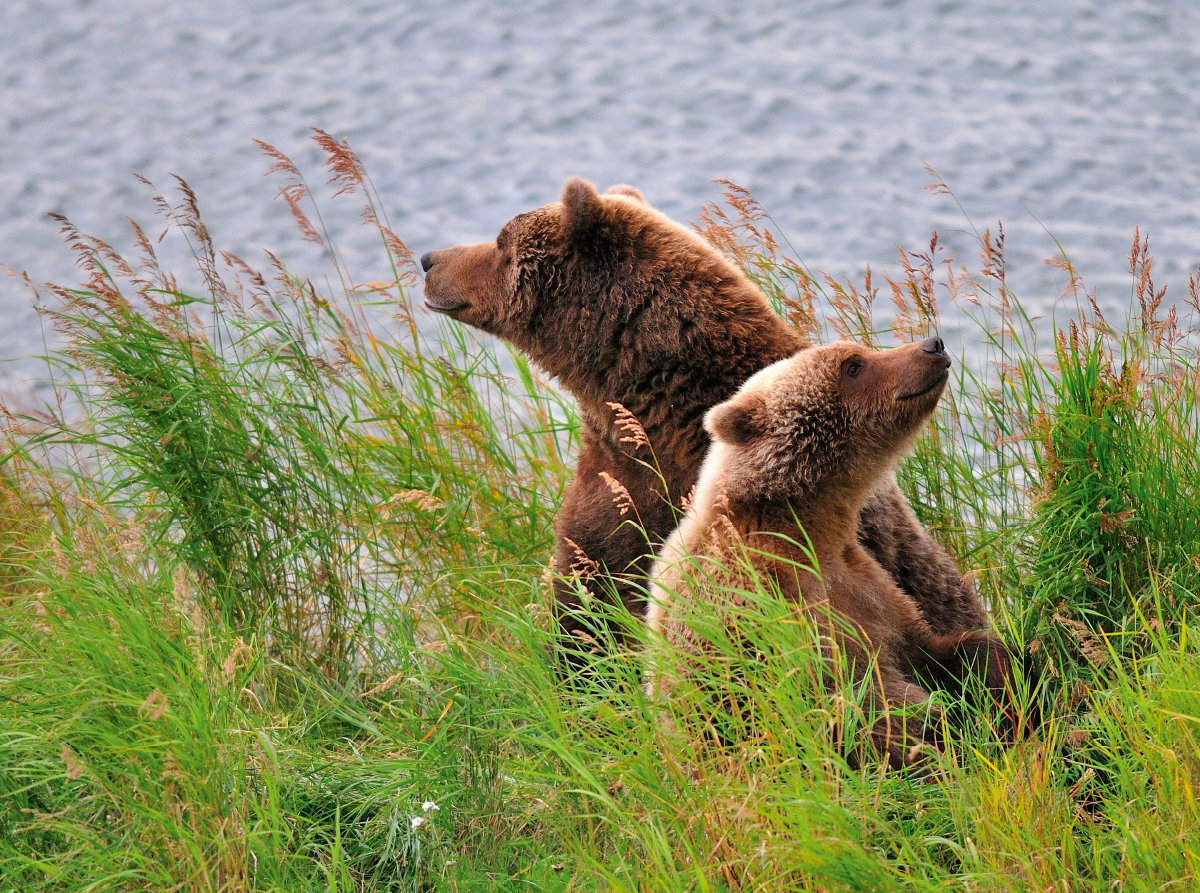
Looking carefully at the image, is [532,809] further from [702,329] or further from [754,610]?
[702,329]

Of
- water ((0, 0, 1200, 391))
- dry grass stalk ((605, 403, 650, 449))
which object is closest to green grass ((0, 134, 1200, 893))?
dry grass stalk ((605, 403, 650, 449))

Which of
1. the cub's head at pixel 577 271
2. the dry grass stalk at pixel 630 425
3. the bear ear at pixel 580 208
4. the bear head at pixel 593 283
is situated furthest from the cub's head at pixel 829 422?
the bear ear at pixel 580 208

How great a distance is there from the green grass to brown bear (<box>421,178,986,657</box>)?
10.9 inches

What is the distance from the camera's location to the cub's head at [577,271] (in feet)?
13.0

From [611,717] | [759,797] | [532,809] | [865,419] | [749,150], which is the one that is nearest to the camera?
[759,797]

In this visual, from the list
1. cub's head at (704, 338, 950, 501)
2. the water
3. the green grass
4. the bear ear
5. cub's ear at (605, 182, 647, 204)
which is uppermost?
the bear ear

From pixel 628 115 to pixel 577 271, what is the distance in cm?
1032

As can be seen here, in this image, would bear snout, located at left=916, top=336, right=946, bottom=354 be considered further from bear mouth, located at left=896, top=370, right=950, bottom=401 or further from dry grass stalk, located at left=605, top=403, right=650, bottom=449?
dry grass stalk, located at left=605, top=403, right=650, bottom=449

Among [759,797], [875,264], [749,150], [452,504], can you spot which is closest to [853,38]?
[749,150]

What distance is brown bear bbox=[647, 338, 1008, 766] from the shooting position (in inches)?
130

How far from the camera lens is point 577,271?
4039 millimetres

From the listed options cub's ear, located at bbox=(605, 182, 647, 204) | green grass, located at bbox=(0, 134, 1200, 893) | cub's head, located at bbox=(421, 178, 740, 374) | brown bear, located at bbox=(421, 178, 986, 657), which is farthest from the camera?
cub's ear, located at bbox=(605, 182, 647, 204)

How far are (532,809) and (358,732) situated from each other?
107 cm

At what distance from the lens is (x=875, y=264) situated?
11.1 m
